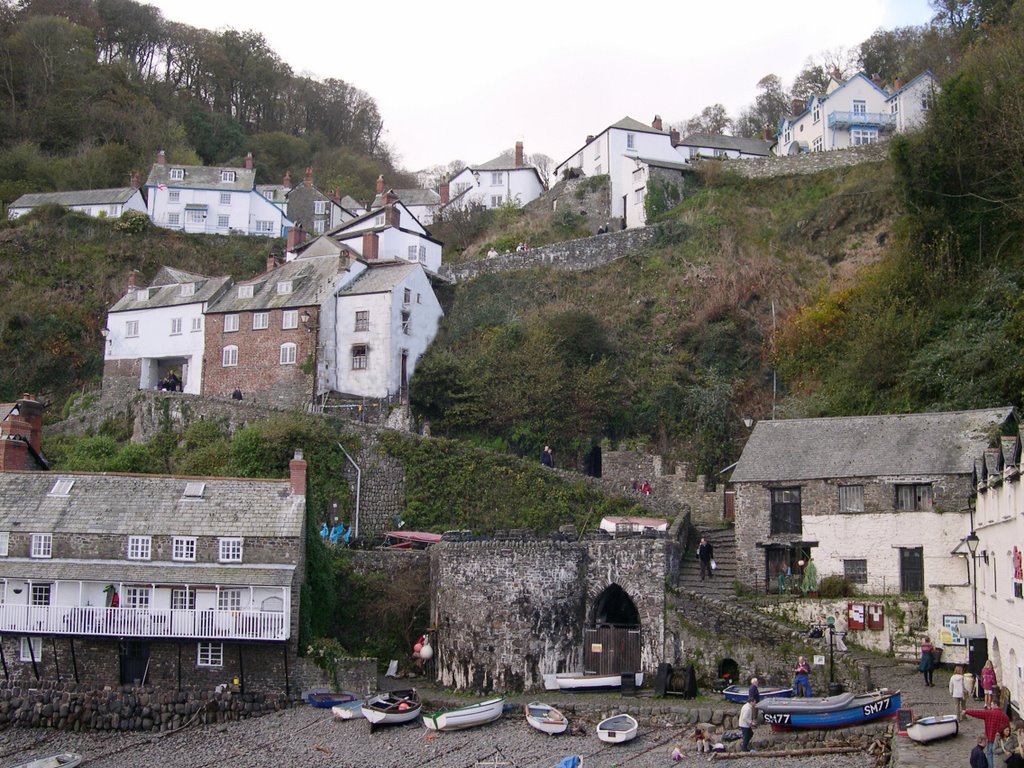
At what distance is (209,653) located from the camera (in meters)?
30.7

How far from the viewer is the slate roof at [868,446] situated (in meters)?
29.6

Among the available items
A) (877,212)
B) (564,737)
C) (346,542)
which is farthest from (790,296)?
(564,737)

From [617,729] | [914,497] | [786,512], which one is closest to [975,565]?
[914,497]

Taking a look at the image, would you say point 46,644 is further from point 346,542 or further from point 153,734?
point 346,542

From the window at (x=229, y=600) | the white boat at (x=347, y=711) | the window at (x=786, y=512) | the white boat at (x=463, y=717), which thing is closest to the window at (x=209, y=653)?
the window at (x=229, y=600)

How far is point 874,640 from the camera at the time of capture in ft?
93.1

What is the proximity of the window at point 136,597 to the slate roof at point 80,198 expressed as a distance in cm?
3657

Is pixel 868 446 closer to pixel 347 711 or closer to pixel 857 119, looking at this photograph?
pixel 347 711

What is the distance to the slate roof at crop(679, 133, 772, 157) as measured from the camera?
66.6 m

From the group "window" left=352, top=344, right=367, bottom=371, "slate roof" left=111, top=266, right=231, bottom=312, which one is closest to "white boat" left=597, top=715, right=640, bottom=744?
"window" left=352, top=344, right=367, bottom=371

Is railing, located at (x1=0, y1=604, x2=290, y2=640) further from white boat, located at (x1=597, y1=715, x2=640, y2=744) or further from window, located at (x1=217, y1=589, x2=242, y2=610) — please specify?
white boat, located at (x1=597, y1=715, x2=640, y2=744)

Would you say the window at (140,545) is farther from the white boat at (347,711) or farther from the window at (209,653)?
the white boat at (347,711)

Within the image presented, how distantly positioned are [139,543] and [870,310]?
25.9 meters

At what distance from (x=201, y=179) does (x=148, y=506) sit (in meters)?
37.0
